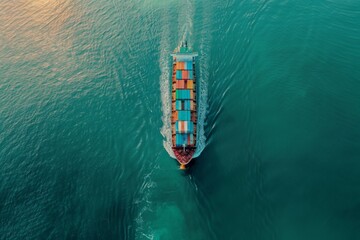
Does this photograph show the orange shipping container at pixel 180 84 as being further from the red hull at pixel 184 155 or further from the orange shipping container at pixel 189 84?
the red hull at pixel 184 155

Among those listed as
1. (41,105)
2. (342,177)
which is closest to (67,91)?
(41,105)

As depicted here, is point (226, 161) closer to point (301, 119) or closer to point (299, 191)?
point (299, 191)

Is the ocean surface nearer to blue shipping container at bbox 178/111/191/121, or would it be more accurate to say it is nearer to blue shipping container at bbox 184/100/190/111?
blue shipping container at bbox 184/100/190/111

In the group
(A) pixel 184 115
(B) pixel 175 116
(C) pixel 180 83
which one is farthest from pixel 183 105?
(C) pixel 180 83

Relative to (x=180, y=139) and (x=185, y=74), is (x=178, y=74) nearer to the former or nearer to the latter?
(x=185, y=74)

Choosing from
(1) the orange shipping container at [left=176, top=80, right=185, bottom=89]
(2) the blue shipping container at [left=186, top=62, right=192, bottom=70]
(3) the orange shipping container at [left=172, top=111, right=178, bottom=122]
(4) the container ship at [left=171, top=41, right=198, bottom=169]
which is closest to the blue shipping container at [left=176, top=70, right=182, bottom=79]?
(4) the container ship at [left=171, top=41, right=198, bottom=169]
